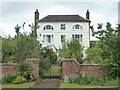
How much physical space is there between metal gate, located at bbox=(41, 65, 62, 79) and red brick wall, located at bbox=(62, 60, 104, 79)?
93.1 inches

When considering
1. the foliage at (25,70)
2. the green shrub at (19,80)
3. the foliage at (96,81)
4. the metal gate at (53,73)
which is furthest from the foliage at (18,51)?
the foliage at (96,81)

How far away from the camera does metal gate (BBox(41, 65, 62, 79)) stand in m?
19.5

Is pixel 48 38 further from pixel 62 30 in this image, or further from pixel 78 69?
pixel 78 69

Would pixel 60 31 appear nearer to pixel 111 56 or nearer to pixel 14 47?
pixel 14 47

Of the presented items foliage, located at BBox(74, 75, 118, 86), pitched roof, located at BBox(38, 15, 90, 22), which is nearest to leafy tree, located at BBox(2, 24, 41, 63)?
foliage, located at BBox(74, 75, 118, 86)

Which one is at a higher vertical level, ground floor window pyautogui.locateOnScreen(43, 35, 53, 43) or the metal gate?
ground floor window pyautogui.locateOnScreen(43, 35, 53, 43)

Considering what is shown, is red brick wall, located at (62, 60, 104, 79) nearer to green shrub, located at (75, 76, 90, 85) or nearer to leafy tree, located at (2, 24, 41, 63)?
green shrub, located at (75, 76, 90, 85)

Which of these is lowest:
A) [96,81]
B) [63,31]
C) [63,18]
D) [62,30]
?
[96,81]

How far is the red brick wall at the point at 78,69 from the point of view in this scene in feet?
56.1

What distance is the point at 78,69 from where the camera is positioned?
677 inches

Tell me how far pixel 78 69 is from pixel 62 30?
96.1ft

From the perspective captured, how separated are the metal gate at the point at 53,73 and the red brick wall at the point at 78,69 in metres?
2.36

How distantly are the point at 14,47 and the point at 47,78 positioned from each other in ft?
13.6

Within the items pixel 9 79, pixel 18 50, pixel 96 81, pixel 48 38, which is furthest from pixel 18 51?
pixel 48 38
